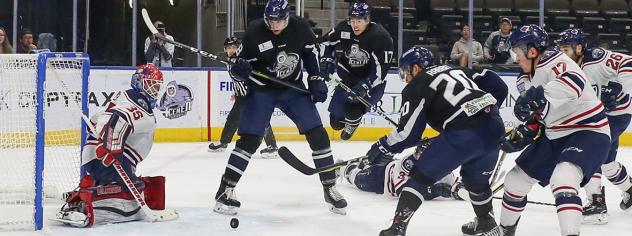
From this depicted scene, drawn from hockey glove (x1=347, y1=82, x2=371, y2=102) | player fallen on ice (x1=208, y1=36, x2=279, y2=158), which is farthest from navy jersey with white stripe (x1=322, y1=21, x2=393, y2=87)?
player fallen on ice (x1=208, y1=36, x2=279, y2=158)

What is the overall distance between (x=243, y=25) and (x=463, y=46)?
2.42m

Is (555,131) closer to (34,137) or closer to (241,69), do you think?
(241,69)

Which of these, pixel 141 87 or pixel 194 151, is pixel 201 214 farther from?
pixel 194 151

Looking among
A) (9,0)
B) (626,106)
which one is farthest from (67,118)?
(9,0)

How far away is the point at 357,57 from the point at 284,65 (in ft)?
5.31

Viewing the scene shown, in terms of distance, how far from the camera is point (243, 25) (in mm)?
10680

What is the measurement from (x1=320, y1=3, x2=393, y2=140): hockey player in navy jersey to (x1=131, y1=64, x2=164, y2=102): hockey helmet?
1.99 metres

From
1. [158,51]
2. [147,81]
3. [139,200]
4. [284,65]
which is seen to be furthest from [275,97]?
[158,51]

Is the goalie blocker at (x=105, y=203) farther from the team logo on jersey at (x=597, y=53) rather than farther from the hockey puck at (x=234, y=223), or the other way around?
the team logo on jersey at (x=597, y=53)

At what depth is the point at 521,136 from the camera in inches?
155

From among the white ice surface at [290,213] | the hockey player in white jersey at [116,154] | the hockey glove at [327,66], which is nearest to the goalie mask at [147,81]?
the hockey player in white jersey at [116,154]

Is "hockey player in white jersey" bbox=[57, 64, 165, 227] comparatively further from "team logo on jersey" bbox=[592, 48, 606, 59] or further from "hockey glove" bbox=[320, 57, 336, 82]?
"team logo on jersey" bbox=[592, 48, 606, 59]

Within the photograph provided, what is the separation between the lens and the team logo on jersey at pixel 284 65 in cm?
502

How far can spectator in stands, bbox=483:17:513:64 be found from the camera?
32.6 ft
